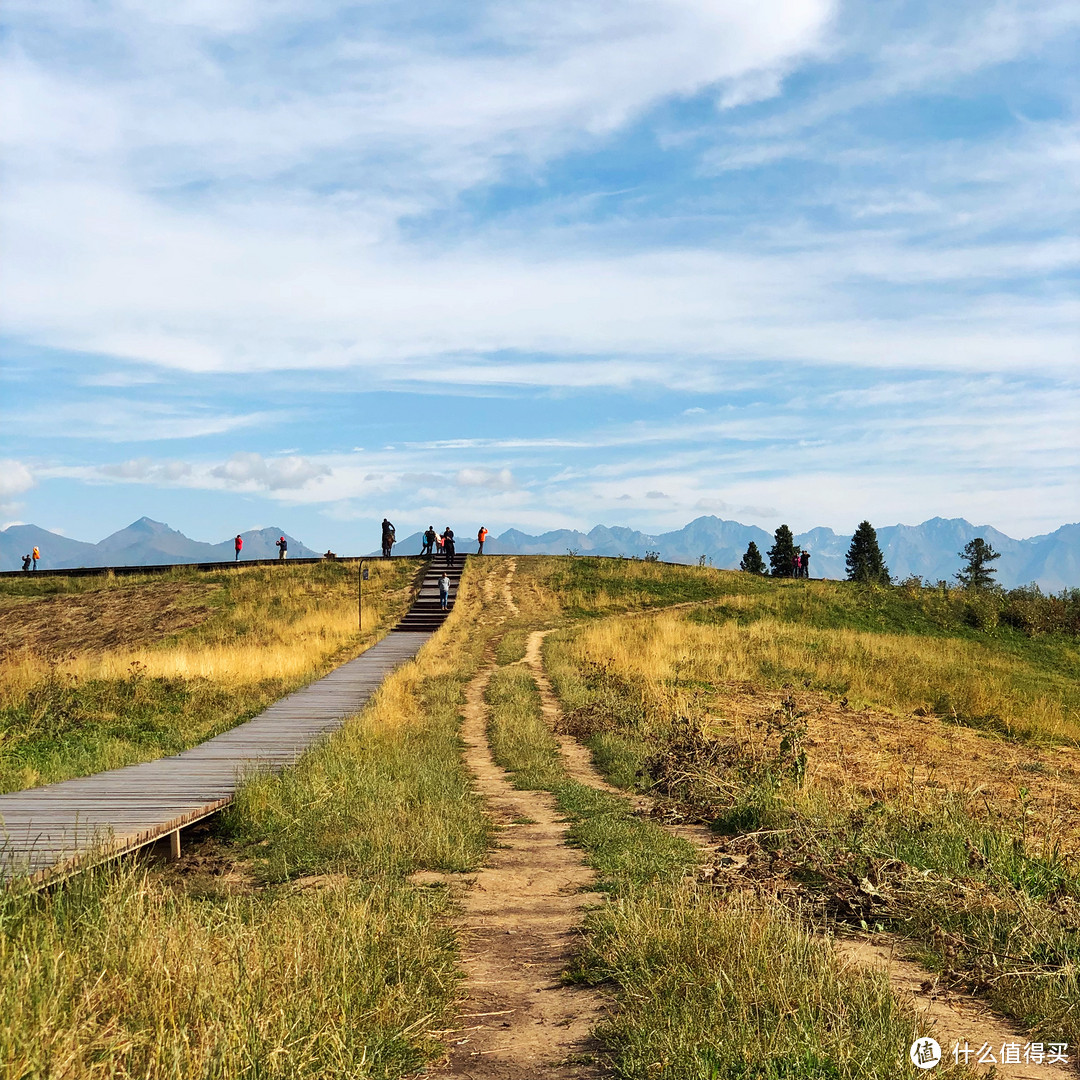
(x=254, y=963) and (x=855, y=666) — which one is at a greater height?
(x=254, y=963)

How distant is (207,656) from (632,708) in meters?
11.5

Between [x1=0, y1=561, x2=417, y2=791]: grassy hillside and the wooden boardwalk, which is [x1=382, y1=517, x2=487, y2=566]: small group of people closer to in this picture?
[x1=0, y1=561, x2=417, y2=791]: grassy hillside

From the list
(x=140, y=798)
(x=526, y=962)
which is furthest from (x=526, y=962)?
(x=140, y=798)

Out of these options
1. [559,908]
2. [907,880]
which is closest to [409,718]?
[559,908]

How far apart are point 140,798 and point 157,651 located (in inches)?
695

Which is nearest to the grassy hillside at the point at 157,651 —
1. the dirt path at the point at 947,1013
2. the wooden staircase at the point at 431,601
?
the wooden staircase at the point at 431,601

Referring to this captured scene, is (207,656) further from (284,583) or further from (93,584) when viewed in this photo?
(93,584)

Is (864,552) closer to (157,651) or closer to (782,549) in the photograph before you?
(782,549)

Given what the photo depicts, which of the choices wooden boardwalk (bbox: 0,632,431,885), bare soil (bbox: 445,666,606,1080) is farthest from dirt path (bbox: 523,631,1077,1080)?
wooden boardwalk (bbox: 0,632,431,885)

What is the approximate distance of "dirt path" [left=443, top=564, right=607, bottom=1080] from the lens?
4535 millimetres

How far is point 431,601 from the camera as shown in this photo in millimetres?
35688

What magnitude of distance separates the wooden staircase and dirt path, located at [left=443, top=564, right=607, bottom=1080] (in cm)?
2174

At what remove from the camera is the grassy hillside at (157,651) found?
14.1m

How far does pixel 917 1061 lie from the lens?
4086mm
